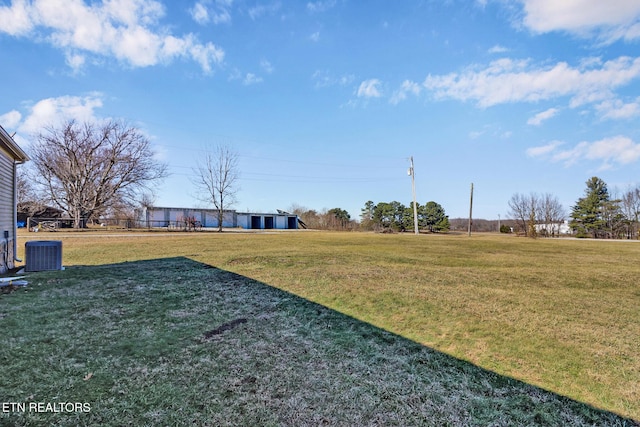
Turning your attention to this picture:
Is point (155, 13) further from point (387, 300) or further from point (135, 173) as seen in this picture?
point (135, 173)

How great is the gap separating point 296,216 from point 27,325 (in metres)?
45.9

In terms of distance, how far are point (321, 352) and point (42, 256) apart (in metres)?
7.69

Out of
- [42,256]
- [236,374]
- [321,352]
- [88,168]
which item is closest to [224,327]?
[236,374]

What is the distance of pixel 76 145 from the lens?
93.6 feet

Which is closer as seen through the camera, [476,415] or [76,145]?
[476,415]

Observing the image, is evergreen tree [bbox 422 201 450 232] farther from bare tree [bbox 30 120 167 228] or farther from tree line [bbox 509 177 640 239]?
bare tree [bbox 30 120 167 228]

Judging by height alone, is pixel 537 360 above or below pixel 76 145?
below

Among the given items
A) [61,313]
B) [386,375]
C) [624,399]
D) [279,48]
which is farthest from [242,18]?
[624,399]

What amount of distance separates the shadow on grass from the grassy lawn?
1 cm

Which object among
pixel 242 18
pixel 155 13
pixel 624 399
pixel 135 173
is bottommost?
pixel 624 399

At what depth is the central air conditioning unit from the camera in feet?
22.9

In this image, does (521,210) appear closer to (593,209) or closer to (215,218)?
(593,209)

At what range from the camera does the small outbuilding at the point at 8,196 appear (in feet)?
22.9

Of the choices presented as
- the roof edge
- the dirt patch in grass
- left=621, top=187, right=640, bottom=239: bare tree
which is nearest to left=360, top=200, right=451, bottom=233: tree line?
left=621, top=187, right=640, bottom=239: bare tree
